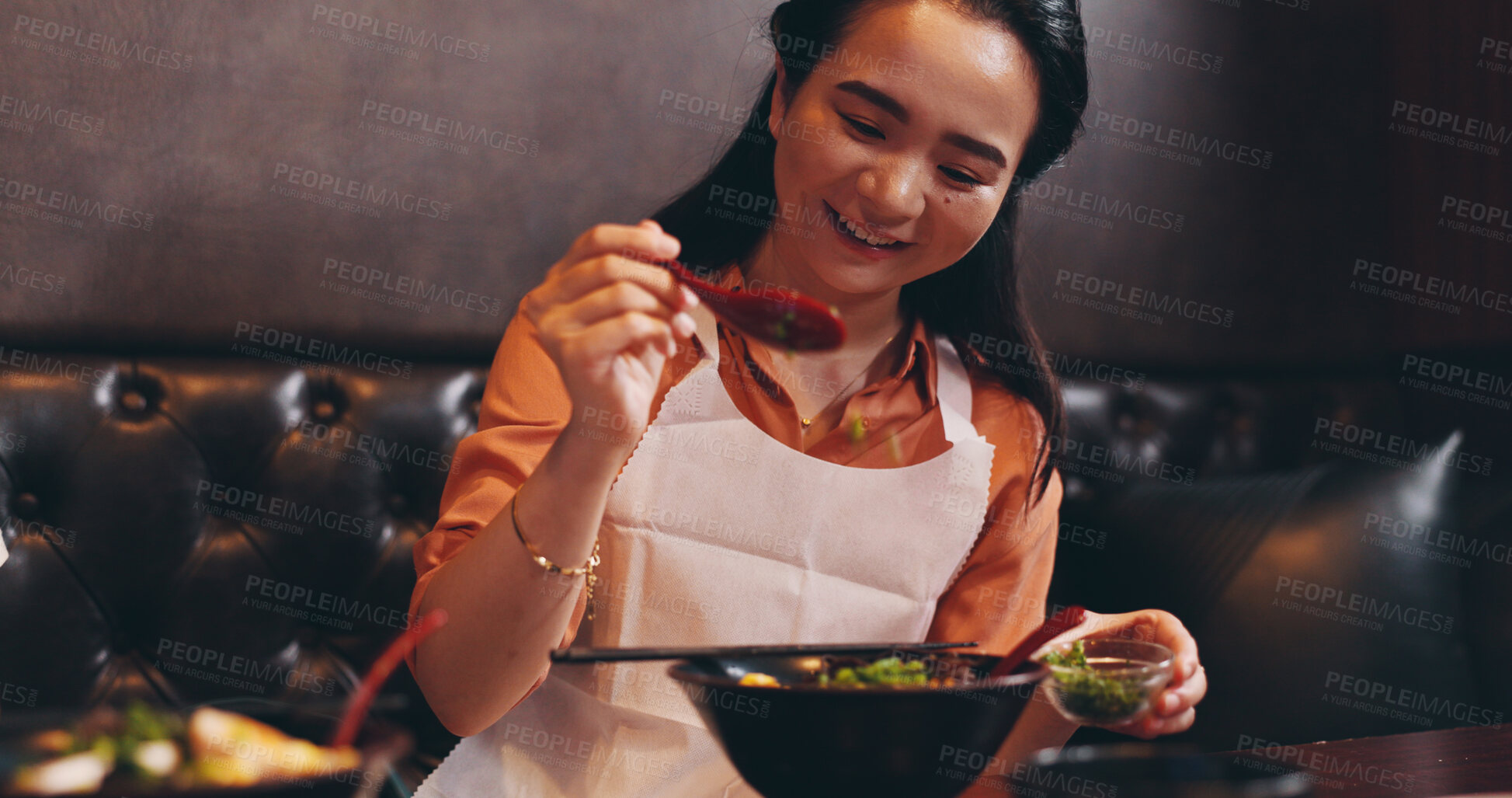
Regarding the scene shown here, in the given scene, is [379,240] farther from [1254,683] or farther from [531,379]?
[1254,683]

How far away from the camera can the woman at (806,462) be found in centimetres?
124

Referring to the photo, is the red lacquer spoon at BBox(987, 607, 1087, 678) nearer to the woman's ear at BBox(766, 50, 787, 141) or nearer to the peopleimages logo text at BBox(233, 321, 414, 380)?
the woman's ear at BBox(766, 50, 787, 141)

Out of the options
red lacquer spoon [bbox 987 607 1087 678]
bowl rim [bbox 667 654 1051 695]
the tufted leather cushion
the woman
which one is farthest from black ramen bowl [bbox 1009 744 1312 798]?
the tufted leather cushion

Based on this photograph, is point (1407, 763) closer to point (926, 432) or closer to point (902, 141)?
point (926, 432)

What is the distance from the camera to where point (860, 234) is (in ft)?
4.28

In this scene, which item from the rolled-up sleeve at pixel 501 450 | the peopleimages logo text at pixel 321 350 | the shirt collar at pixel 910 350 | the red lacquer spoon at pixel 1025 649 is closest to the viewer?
the red lacquer spoon at pixel 1025 649

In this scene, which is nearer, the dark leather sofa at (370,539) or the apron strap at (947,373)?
the apron strap at (947,373)

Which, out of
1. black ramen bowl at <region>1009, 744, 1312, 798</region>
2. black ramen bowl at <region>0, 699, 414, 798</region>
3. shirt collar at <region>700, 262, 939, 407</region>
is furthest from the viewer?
shirt collar at <region>700, 262, 939, 407</region>

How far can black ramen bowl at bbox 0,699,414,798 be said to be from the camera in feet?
1.55

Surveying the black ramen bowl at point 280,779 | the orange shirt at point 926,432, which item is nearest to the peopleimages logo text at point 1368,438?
the orange shirt at point 926,432

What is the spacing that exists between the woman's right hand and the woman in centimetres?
23

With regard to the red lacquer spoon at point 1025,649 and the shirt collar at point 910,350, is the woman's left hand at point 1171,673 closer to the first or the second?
the red lacquer spoon at point 1025,649

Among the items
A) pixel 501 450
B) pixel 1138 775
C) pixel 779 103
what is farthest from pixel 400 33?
pixel 1138 775

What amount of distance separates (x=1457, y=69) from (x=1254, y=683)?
1.34 m
